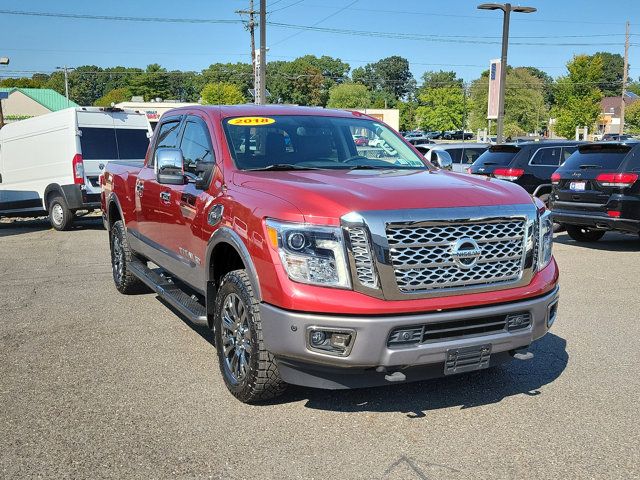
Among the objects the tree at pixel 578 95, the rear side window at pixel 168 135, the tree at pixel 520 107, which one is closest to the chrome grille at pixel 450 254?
the rear side window at pixel 168 135

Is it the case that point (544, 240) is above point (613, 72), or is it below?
below

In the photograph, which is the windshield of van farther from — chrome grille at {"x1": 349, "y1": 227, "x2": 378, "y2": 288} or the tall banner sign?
the tall banner sign

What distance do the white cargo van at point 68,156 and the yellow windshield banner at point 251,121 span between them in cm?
880

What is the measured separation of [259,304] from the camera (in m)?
3.80

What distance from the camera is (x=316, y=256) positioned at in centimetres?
357

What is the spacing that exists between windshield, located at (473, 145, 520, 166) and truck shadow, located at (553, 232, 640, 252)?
192 cm

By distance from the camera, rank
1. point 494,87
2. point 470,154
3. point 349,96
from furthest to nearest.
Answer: point 349,96
point 494,87
point 470,154

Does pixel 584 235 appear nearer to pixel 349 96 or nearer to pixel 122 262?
pixel 122 262

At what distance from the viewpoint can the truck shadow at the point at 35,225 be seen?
45.4 ft

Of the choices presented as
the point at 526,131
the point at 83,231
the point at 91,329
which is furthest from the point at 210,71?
the point at 91,329

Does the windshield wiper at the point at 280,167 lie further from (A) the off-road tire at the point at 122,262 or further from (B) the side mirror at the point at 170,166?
(A) the off-road tire at the point at 122,262

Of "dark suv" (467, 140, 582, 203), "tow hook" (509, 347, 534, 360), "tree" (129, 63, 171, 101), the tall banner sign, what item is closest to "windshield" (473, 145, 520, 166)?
"dark suv" (467, 140, 582, 203)

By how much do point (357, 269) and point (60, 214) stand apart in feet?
37.4

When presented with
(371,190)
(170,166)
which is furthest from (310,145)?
(371,190)
